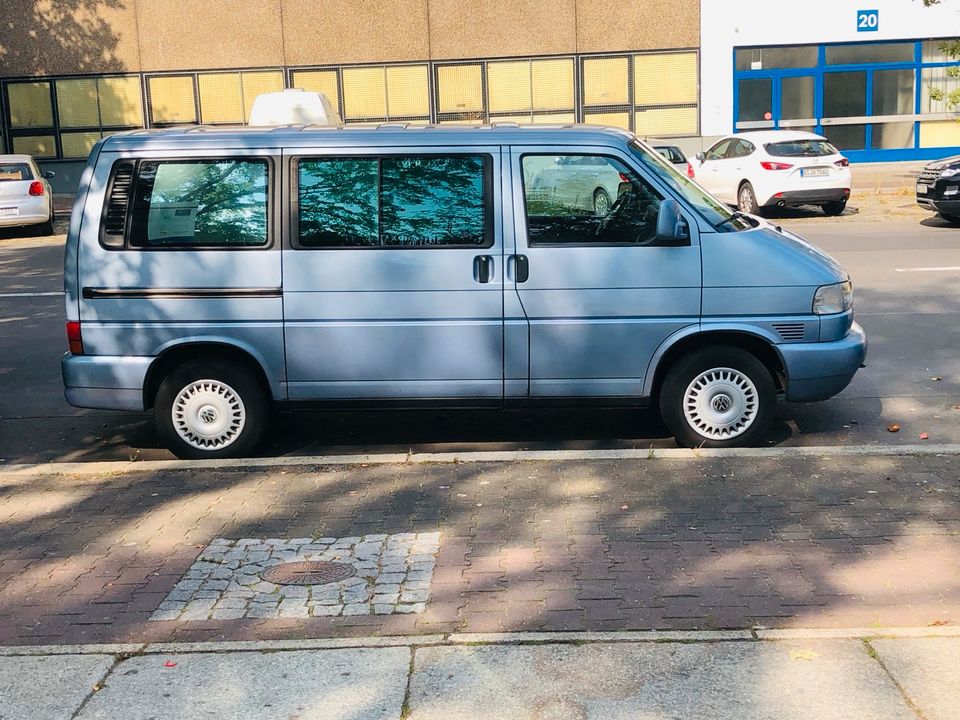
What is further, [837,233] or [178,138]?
[837,233]

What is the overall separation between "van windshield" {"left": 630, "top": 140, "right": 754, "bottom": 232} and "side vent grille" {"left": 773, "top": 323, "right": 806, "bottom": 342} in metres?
0.64

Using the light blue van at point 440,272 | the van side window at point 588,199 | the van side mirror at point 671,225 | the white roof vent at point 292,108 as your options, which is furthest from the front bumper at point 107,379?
the white roof vent at point 292,108

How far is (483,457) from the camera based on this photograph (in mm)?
7230

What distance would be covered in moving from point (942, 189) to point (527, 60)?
1520cm

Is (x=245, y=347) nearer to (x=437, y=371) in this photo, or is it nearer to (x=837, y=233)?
(x=437, y=371)

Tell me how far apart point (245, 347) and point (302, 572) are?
2145 mm

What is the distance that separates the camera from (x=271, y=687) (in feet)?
14.2

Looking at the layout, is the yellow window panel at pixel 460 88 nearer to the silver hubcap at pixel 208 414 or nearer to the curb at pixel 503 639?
the silver hubcap at pixel 208 414

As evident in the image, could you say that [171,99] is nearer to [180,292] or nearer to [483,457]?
[180,292]

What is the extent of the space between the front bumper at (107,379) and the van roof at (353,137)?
1289mm

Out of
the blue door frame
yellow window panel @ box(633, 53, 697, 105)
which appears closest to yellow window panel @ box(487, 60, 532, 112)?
yellow window panel @ box(633, 53, 697, 105)

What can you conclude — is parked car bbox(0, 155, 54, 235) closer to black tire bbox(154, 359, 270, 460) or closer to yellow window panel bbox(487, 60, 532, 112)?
yellow window panel bbox(487, 60, 532, 112)

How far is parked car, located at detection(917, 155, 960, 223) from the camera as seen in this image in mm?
19406

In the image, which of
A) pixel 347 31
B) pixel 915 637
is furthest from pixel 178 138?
pixel 347 31
